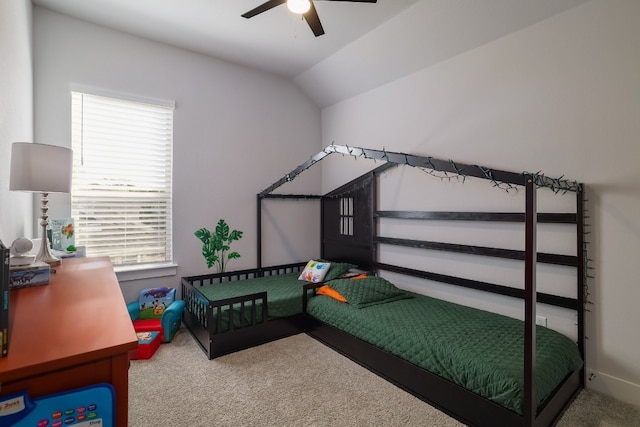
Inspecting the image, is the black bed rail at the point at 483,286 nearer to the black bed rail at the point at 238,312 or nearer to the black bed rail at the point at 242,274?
the black bed rail at the point at 242,274

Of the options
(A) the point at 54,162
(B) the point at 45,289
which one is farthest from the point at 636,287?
(A) the point at 54,162

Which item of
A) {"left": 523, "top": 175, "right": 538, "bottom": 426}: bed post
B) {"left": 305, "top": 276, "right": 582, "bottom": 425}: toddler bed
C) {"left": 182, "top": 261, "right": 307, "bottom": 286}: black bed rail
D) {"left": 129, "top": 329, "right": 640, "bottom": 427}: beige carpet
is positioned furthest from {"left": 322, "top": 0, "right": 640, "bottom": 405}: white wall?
{"left": 182, "top": 261, "right": 307, "bottom": 286}: black bed rail

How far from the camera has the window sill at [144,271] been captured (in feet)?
10.1

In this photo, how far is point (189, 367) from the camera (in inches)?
94.8

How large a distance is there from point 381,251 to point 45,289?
2.92 metres

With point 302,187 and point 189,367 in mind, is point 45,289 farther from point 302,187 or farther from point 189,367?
point 302,187

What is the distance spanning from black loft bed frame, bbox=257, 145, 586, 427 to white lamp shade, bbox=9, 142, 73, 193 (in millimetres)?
1860

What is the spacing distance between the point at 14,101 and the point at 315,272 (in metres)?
2.76

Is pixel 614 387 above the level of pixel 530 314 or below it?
below

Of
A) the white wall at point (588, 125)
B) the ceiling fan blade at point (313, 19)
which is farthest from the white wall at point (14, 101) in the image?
the white wall at point (588, 125)

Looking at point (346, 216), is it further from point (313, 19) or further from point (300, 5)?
point (300, 5)

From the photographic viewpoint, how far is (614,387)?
208 cm

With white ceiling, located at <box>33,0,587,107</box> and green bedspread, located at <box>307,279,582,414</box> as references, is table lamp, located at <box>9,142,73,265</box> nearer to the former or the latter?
white ceiling, located at <box>33,0,587,107</box>

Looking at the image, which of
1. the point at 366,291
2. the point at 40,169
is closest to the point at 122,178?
the point at 40,169
